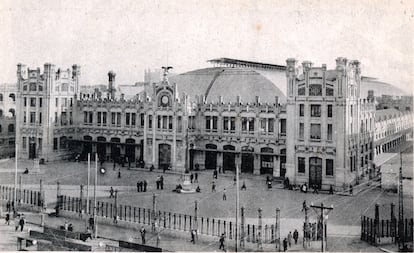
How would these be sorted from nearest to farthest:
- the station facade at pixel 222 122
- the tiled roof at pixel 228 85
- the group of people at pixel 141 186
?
the group of people at pixel 141 186, the station facade at pixel 222 122, the tiled roof at pixel 228 85

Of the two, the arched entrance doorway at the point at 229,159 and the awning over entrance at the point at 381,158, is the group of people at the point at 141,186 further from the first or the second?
the awning over entrance at the point at 381,158

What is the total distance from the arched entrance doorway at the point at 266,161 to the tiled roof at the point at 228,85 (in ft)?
25.1

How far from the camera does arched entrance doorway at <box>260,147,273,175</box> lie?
65250 mm

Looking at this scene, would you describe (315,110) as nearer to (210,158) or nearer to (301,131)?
(301,131)

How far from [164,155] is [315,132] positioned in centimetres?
2157

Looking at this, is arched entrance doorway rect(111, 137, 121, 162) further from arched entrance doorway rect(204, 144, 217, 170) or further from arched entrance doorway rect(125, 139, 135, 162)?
arched entrance doorway rect(204, 144, 217, 170)

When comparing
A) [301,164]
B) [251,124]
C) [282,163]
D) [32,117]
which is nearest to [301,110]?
[301,164]

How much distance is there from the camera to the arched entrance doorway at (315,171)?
187 feet

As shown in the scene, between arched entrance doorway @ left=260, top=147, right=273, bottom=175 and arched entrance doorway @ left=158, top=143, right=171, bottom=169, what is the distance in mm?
12299

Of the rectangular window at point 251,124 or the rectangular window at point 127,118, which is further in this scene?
the rectangular window at point 127,118

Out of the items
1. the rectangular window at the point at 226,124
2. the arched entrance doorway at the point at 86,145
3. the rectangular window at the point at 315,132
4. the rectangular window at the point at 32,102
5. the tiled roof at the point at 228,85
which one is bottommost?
the arched entrance doorway at the point at 86,145

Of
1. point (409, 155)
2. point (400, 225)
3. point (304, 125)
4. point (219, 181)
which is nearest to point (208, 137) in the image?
point (219, 181)

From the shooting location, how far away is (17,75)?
76500 mm

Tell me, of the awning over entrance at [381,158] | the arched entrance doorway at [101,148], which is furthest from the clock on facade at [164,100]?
the awning over entrance at [381,158]
